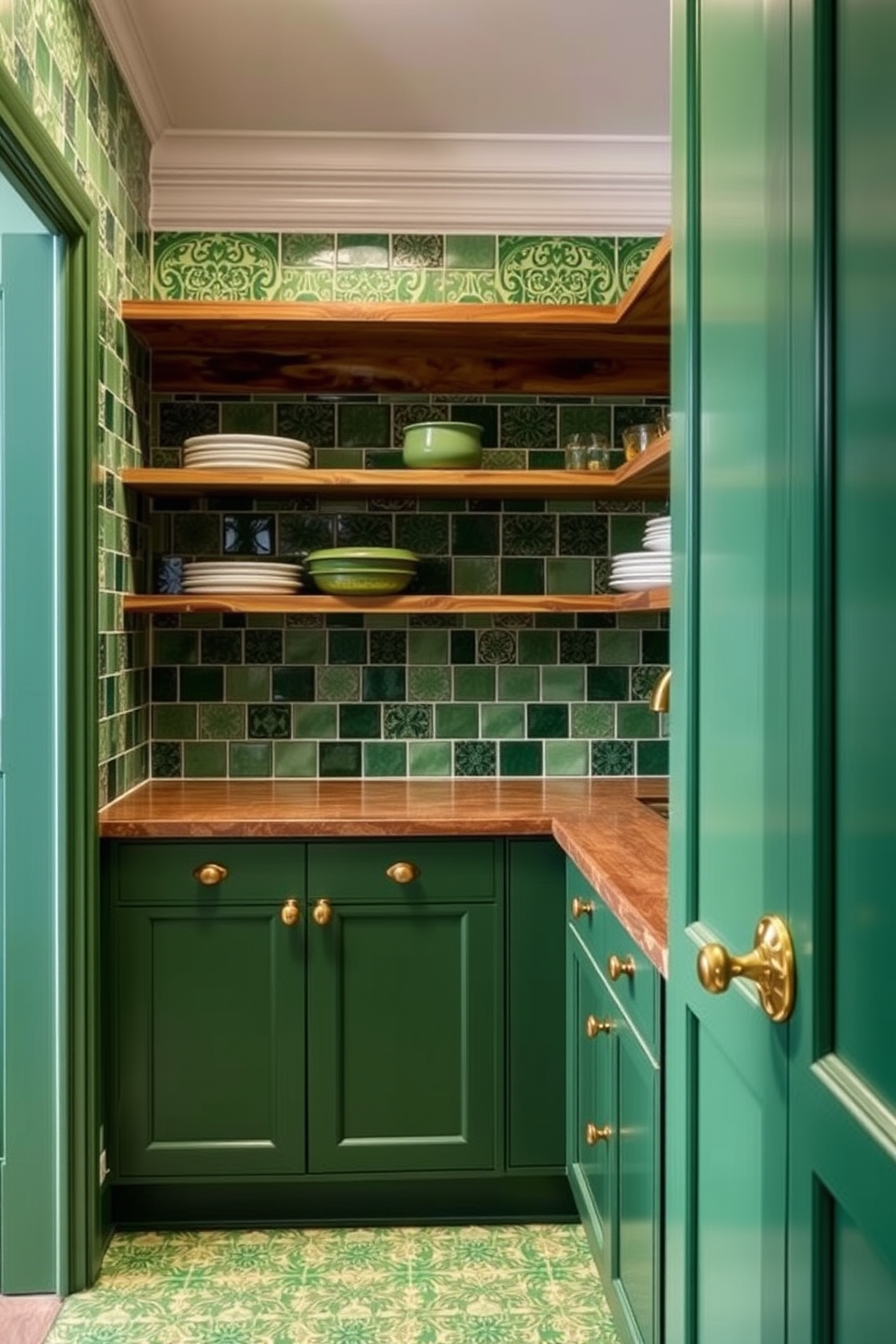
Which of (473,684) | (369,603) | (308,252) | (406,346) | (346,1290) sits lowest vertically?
(346,1290)

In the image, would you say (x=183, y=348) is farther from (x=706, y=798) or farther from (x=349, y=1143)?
(x=706, y=798)

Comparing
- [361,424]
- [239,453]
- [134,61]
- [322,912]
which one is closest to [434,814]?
[322,912]

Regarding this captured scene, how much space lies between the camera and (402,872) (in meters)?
2.46

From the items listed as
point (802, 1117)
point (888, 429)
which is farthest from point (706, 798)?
point (888, 429)

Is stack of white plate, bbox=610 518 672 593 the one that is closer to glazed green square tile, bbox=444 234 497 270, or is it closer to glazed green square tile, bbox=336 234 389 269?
glazed green square tile, bbox=444 234 497 270

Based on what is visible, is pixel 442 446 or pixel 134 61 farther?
pixel 442 446

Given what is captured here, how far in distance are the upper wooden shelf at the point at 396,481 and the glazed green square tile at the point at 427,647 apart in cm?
42

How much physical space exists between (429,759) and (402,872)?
0.66 metres

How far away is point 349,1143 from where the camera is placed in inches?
98.0

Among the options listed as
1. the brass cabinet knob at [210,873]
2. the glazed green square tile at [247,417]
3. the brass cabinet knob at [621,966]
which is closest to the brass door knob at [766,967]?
the brass cabinet knob at [621,966]

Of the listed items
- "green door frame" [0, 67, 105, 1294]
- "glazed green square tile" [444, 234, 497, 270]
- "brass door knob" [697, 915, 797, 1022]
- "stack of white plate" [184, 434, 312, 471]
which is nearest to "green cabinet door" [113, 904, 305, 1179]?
"green door frame" [0, 67, 105, 1294]

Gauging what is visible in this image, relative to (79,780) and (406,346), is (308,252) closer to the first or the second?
(406,346)

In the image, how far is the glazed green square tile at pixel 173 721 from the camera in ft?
9.97

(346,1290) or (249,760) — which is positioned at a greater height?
(249,760)
